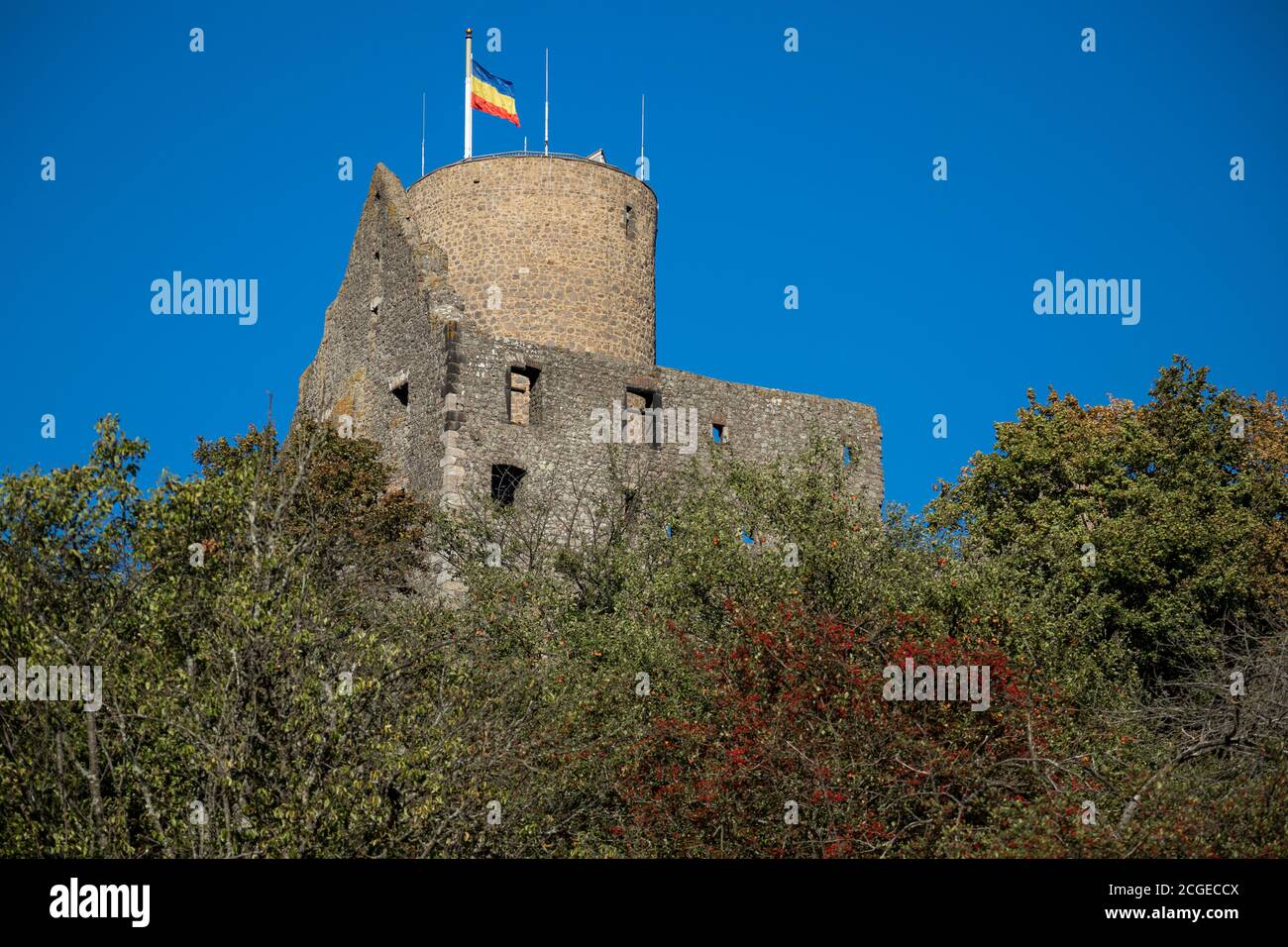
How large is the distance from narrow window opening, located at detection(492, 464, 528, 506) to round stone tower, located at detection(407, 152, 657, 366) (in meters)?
3.94

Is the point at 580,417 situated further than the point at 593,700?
Yes

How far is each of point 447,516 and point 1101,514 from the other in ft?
40.4

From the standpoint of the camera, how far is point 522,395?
96.1ft

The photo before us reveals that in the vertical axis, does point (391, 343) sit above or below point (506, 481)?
above

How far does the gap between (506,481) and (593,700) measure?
377 inches

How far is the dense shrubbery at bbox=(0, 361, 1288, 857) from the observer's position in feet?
47.1

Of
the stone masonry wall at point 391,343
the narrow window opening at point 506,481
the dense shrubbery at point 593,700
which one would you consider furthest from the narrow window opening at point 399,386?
the dense shrubbery at point 593,700

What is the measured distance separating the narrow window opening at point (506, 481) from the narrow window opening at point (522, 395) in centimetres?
92

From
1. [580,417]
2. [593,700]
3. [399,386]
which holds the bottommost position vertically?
[593,700]

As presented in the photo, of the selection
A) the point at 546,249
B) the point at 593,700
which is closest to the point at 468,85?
the point at 546,249

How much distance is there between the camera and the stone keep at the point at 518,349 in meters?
27.8

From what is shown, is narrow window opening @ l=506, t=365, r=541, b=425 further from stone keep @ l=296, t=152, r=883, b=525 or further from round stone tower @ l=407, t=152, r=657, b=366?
round stone tower @ l=407, t=152, r=657, b=366

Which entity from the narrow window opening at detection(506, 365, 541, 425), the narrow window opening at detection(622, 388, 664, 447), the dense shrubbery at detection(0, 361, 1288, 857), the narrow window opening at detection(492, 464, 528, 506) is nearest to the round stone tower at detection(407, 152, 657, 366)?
the narrow window opening at detection(622, 388, 664, 447)

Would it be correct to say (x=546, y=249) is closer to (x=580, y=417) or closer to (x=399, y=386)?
(x=399, y=386)
